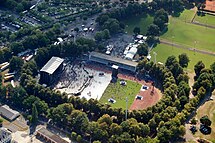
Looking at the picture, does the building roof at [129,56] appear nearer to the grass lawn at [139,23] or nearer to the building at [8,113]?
the grass lawn at [139,23]

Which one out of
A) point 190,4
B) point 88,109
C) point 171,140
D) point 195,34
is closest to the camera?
point 171,140

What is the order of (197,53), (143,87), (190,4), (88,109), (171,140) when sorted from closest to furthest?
(171,140)
(88,109)
(143,87)
(197,53)
(190,4)

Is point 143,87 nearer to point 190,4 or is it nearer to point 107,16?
point 107,16

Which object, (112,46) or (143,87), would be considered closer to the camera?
(143,87)

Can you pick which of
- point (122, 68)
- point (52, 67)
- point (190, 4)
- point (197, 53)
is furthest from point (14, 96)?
point (190, 4)

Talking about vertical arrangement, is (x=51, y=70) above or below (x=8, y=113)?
above

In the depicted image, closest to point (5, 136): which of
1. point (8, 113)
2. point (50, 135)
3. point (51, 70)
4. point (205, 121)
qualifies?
point (50, 135)

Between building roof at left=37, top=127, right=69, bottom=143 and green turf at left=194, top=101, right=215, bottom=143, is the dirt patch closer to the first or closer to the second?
green turf at left=194, top=101, right=215, bottom=143

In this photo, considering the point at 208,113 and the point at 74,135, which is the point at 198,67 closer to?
the point at 208,113
